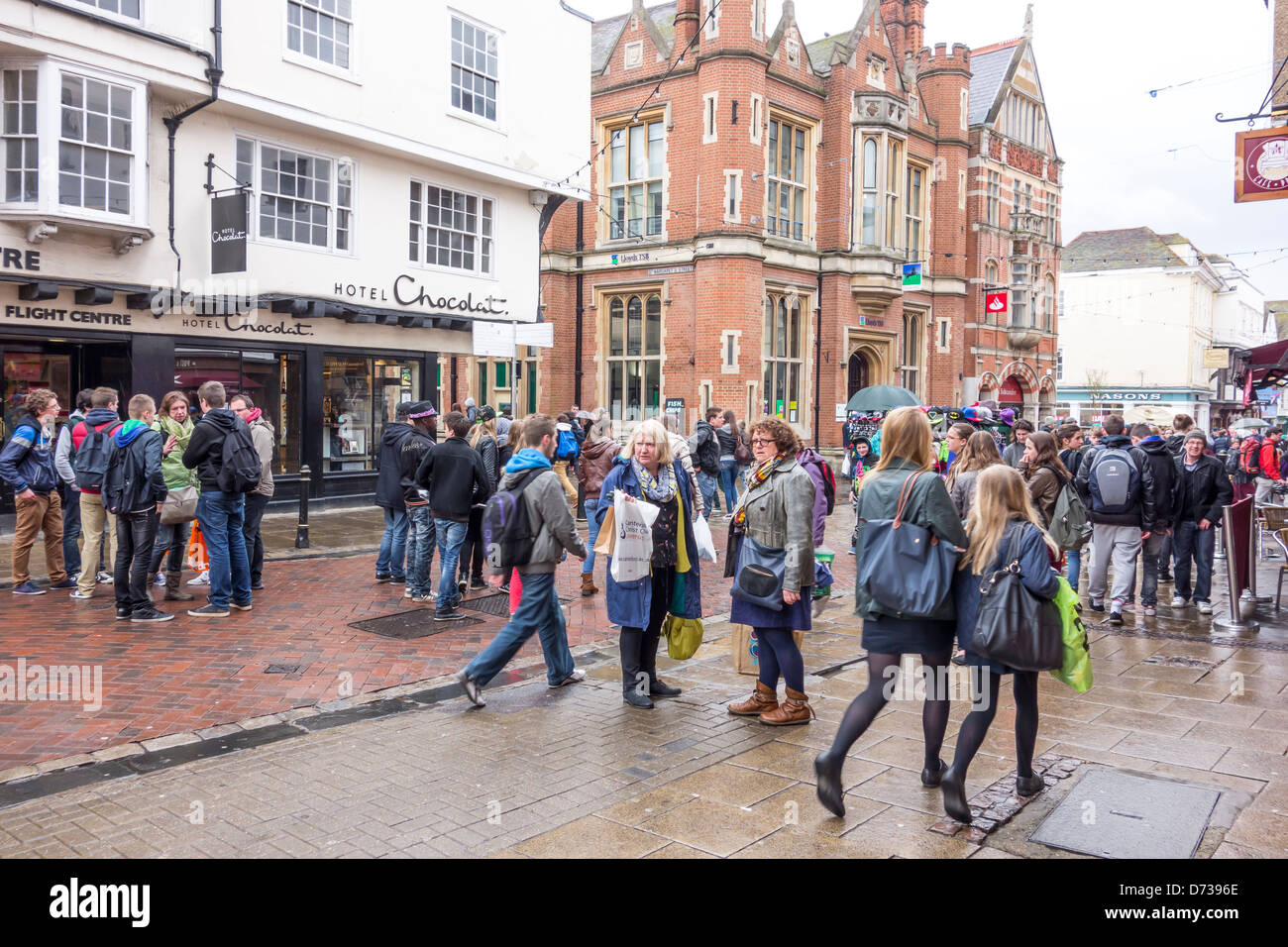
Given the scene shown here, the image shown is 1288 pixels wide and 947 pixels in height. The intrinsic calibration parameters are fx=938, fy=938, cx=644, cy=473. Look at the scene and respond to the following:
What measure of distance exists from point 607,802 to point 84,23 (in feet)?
39.5

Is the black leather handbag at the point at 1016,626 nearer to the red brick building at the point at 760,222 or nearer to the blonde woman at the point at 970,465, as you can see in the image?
the blonde woman at the point at 970,465

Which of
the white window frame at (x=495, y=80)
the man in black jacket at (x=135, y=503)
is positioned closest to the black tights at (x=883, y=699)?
the man in black jacket at (x=135, y=503)

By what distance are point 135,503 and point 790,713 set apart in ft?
18.7

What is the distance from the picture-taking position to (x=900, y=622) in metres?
4.31

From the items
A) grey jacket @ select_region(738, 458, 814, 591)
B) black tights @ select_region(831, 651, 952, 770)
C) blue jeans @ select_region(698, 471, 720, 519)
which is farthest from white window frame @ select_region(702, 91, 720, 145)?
black tights @ select_region(831, 651, 952, 770)

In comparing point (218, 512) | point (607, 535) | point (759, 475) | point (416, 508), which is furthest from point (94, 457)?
point (759, 475)

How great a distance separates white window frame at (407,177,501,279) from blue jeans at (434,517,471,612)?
9.12 m

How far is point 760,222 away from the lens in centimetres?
2258

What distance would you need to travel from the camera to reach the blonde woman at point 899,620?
4.23 meters

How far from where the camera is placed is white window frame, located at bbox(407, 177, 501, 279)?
54.6 feet

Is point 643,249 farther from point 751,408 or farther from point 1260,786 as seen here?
point 1260,786

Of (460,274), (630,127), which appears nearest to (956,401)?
(630,127)

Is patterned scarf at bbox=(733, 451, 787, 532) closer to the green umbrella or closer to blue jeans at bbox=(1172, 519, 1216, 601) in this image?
blue jeans at bbox=(1172, 519, 1216, 601)

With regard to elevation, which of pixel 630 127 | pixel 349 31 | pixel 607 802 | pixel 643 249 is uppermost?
pixel 630 127
